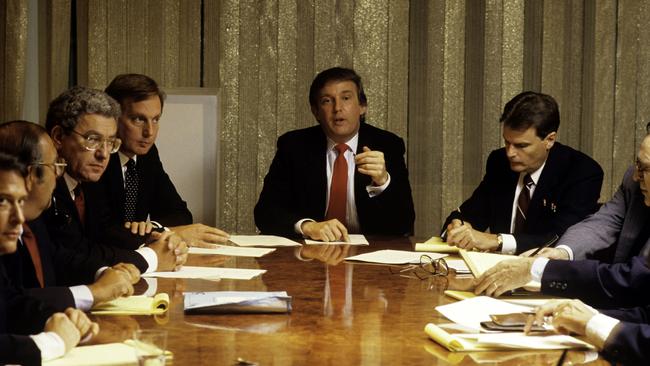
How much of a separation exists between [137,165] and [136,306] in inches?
82.9

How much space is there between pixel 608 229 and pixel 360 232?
1365mm

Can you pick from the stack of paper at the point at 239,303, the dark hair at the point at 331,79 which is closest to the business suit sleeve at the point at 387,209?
the dark hair at the point at 331,79

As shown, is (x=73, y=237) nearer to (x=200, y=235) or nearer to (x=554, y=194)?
(x=200, y=235)

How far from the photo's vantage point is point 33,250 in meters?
2.94

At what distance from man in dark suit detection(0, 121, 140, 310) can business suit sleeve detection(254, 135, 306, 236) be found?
176cm

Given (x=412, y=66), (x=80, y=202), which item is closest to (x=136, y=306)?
(x=80, y=202)

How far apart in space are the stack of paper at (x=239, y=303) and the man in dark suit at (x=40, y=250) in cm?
24

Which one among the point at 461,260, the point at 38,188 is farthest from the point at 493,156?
the point at 38,188

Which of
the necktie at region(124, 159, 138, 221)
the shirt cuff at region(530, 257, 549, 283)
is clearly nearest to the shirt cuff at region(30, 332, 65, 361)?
the shirt cuff at region(530, 257, 549, 283)

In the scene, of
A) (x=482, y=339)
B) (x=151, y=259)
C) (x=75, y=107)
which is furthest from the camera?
(x=75, y=107)

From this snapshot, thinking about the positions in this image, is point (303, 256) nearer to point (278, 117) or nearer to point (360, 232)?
point (360, 232)

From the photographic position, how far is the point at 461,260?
12.5 feet

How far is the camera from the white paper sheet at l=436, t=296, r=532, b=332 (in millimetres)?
2607

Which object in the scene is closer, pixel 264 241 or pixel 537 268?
pixel 537 268
